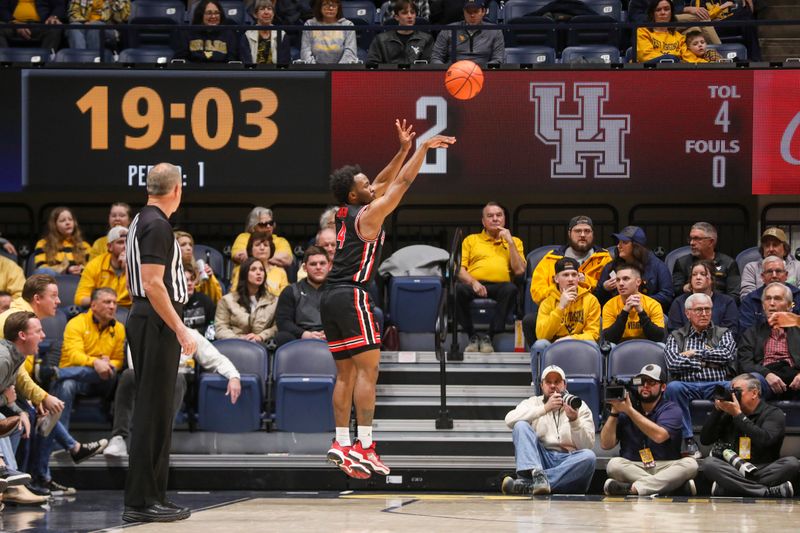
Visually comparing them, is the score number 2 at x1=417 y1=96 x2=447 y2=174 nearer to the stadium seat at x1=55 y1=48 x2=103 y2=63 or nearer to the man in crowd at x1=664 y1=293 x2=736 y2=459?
the man in crowd at x1=664 y1=293 x2=736 y2=459

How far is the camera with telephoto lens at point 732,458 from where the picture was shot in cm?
1070

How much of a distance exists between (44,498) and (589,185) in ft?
21.8

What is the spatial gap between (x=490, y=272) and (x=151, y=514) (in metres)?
6.11

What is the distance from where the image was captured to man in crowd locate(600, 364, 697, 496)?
421 inches

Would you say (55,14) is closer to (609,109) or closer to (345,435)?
(609,109)

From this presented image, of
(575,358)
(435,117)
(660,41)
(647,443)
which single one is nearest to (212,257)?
(435,117)

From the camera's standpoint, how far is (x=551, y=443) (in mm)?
10914

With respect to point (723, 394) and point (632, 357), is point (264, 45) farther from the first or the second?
point (723, 394)

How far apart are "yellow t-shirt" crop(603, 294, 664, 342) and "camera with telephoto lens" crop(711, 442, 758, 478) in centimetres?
142

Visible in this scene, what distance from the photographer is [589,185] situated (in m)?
13.5

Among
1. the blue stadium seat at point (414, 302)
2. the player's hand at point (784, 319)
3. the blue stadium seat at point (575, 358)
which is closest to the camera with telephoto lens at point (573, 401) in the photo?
the blue stadium seat at point (575, 358)

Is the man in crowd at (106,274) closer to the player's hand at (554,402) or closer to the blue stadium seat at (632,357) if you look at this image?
the player's hand at (554,402)

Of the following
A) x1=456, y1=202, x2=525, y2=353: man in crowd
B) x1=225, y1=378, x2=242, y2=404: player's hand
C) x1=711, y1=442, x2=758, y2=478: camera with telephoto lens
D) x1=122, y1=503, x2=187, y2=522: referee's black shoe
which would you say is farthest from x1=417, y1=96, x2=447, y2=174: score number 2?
x1=122, y1=503, x2=187, y2=522: referee's black shoe

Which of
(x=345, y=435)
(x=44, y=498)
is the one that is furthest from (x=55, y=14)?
(x=345, y=435)
